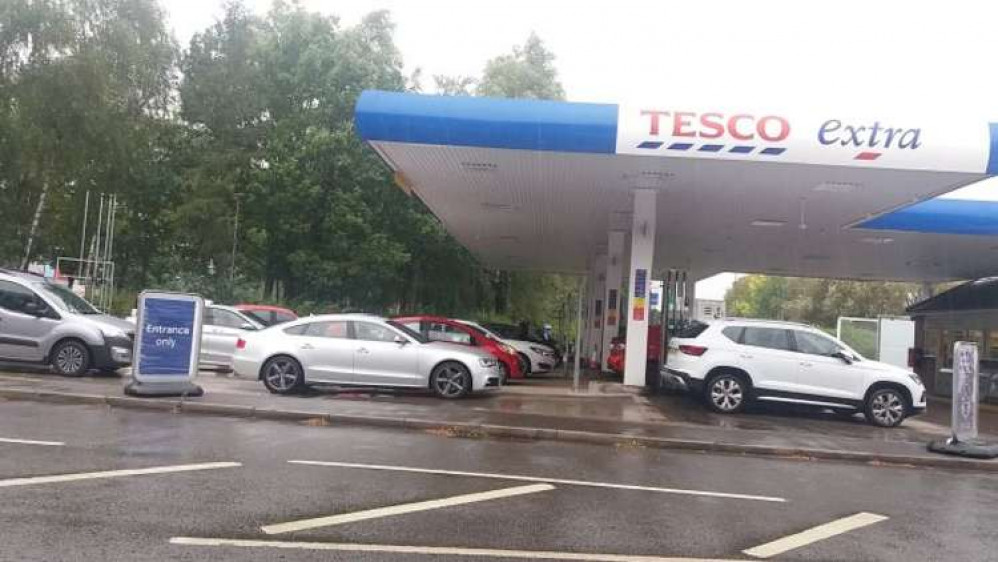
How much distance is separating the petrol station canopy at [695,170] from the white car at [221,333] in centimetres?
471

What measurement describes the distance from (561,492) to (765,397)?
27.2 feet

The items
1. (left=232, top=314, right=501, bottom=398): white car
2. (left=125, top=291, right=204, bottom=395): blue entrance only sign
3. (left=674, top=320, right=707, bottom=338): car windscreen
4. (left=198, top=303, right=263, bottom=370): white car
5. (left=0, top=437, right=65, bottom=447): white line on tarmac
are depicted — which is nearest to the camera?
(left=0, top=437, right=65, bottom=447): white line on tarmac

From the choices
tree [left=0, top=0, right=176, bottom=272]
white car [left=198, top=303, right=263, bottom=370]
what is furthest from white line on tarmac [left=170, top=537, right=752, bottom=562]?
tree [left=0, top=0, right=176, bottom=272]

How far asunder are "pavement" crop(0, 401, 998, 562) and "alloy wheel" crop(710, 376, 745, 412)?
13.8ft

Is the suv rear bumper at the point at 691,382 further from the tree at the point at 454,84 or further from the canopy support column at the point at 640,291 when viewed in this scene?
the tree at the point at 454,84

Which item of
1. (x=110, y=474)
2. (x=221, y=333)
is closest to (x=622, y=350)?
(x=221, y=333)

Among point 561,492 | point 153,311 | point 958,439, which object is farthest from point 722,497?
point 153,311

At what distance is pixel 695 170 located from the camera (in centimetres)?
1544

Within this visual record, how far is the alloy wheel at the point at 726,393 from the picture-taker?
1501 centimetres

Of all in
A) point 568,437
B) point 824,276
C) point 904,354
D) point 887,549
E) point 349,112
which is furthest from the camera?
point 824,276

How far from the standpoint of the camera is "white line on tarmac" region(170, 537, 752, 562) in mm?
5609

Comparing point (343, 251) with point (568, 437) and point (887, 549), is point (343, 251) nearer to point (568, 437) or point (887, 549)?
point (568, 437)

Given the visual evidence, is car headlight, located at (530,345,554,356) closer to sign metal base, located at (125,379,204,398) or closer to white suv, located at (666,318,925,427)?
white suv, located at (666,318,925,427)

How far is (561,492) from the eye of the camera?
25.5 ft
